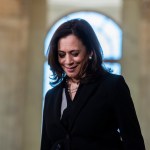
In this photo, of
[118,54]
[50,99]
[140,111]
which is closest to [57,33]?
[50,99]

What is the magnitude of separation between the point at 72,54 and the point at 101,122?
368 mm

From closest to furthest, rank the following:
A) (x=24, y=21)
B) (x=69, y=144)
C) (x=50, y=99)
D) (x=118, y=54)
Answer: (x=69, y=144) → (x=50, y=99) → (x=24, y=21) → (x=118, y=54)

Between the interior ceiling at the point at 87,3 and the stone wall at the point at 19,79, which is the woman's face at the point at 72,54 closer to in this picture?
the stone wall at the point at 19,79

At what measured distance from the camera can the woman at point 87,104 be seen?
92.5 inches

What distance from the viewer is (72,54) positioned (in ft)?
7.91

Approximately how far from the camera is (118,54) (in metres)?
10.0

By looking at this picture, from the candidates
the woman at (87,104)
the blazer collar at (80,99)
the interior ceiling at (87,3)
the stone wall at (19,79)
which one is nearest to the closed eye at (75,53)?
the woman at (87,104)

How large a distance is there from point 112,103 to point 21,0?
6315mm

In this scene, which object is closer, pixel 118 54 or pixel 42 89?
pixel 42 89

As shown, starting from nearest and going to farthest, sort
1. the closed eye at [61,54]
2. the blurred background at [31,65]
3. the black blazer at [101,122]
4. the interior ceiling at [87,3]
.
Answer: the black blazer at [101,122] < the closed eye at [61,54] < the blurred background at [31,65] < the interior ceiling at [87,3]

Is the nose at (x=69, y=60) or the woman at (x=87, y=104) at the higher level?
the nose at (x=69, y=60)

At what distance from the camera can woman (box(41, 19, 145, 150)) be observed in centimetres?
235

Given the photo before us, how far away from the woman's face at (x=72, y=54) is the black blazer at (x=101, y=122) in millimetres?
103

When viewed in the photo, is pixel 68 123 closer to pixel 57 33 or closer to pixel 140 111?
pixel 57 33
